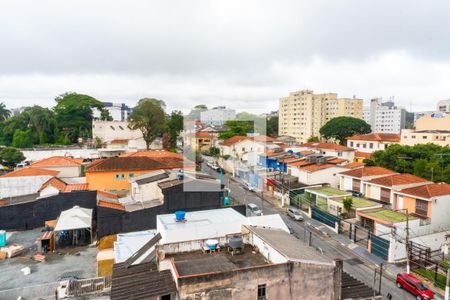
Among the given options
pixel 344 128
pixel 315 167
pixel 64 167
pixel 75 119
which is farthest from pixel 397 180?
pixel 75 119

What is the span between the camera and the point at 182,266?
955 centimetres

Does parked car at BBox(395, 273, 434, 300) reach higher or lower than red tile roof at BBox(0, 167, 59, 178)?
lower

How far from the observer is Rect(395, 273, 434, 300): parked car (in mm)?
13852

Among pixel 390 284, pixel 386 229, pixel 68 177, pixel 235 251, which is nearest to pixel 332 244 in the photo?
pixel 386 229

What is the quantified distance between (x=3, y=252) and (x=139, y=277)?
526 inches

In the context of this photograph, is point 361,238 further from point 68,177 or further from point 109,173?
point 68,177

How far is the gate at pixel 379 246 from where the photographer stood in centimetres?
1800

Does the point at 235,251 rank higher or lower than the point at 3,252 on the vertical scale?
higher

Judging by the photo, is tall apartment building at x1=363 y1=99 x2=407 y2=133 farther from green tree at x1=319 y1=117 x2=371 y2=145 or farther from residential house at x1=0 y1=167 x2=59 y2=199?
residential house at x1=0 y1=167 x2=59 y2=199

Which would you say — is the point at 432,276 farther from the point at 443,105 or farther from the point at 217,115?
the point at 217,115

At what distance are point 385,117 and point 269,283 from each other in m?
109

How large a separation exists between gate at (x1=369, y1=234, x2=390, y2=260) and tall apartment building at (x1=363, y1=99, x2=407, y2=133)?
9131 cm

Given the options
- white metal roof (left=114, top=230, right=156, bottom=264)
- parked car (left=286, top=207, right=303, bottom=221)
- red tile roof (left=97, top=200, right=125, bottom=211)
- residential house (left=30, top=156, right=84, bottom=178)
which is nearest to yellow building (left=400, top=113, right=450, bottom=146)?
parked car (left=286, top=207, right=303, bottom=221)

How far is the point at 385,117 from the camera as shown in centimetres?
10206
